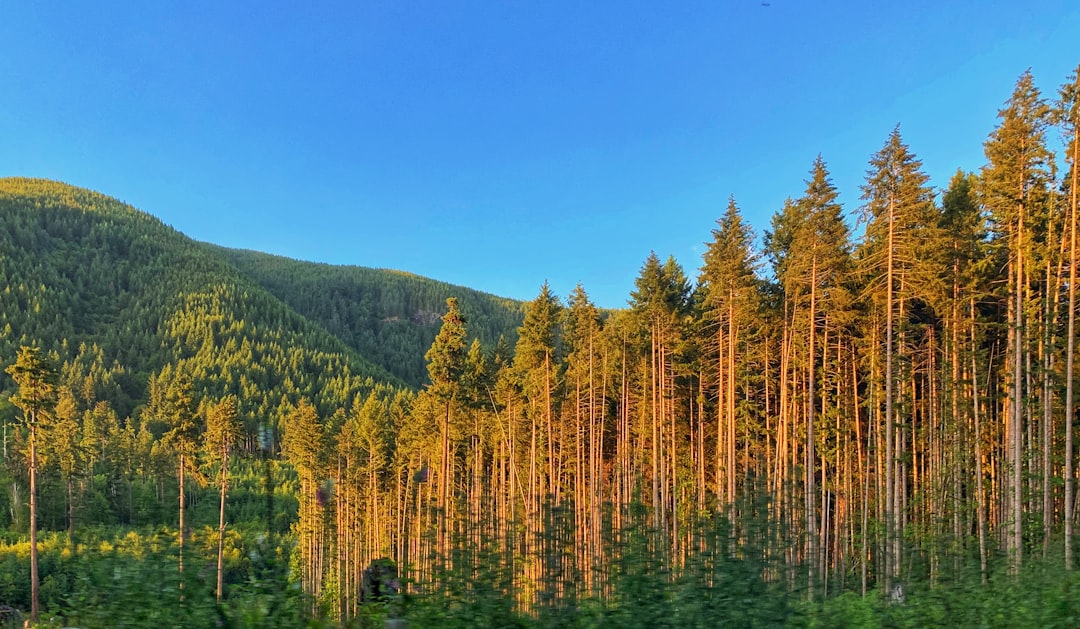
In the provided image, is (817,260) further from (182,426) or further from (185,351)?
(185,351)

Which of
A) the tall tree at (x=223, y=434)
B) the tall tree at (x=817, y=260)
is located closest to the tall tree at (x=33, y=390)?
the tall tree at (x=223, y=434)

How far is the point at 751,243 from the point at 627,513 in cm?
2009

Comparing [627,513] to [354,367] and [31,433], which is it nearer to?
[31,433]

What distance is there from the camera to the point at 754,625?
4.84 m

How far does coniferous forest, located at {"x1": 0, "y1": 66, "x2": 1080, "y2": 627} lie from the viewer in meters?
5.35

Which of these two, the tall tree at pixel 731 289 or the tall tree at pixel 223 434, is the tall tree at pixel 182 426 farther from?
the tall tree at pixel 731 289

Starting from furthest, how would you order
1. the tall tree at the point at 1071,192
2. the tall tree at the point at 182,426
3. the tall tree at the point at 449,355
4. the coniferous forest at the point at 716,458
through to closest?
the tall tree at the point at 182,426
the tall tree at the point at 449,355
the tall tree at the point at 1071,192
the coniferous forest at the point at 716,458

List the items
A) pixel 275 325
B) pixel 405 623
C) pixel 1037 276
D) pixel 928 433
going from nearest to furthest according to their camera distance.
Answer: pixel 405 623, pixel 1037 276, pixel 928 433, pixel 275 325

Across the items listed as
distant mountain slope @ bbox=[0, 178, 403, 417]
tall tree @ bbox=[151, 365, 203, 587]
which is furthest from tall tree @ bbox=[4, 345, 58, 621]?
distant mountain slope @ bbox=[0, 178, 403, 417]

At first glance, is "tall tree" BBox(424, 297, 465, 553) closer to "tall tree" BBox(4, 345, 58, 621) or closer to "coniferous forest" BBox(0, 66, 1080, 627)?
"coniferous forest" BBox(0, 66, 1080, 627)

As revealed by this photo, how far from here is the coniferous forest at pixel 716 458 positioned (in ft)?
17.6

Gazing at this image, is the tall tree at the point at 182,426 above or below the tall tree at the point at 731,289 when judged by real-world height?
below

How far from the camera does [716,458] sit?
28047 mm

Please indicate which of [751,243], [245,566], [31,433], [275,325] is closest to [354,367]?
[275,325]
